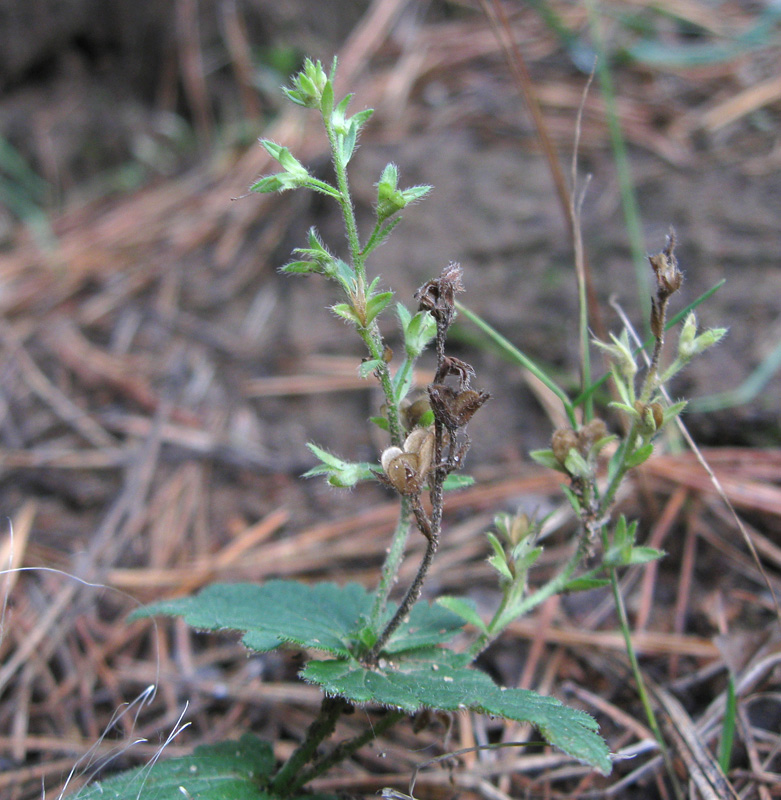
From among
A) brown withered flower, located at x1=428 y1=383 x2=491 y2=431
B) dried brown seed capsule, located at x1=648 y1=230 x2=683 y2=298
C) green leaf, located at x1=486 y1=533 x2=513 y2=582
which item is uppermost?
dried brown seed capsule, located at x1=648 y1=230 x2=683 y2=298

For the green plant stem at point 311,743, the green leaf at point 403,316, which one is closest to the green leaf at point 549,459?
the green leaf at point 403,316

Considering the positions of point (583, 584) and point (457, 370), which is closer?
point (457, 370)

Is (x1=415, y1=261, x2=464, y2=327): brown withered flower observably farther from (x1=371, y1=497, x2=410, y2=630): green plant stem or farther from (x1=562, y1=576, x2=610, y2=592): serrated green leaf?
(x1=562, y1=576, x2=610, y2=592): serrated green leaf

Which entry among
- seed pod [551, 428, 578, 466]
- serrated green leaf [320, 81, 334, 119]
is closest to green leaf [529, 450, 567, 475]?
seed pod [551, 428, 578, 466]

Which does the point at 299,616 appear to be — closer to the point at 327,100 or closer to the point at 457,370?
the point at 457,370

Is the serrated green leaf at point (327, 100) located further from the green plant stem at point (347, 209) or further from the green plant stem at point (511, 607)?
the green plant stem at point (511, 607)

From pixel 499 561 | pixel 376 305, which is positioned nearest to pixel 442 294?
pixel 376 305

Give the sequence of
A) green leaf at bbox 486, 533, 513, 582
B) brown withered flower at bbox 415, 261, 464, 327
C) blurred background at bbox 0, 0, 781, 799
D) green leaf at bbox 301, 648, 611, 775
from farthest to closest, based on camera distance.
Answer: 1. blurred background at bbox 0, 0, 781, 799
2. green leaf at bbox 486, 533, 513, 582
3. brown withered flower at bbox 415, 261, 464, 327
4. green leaf at bbox 301, 648, 611, 775
